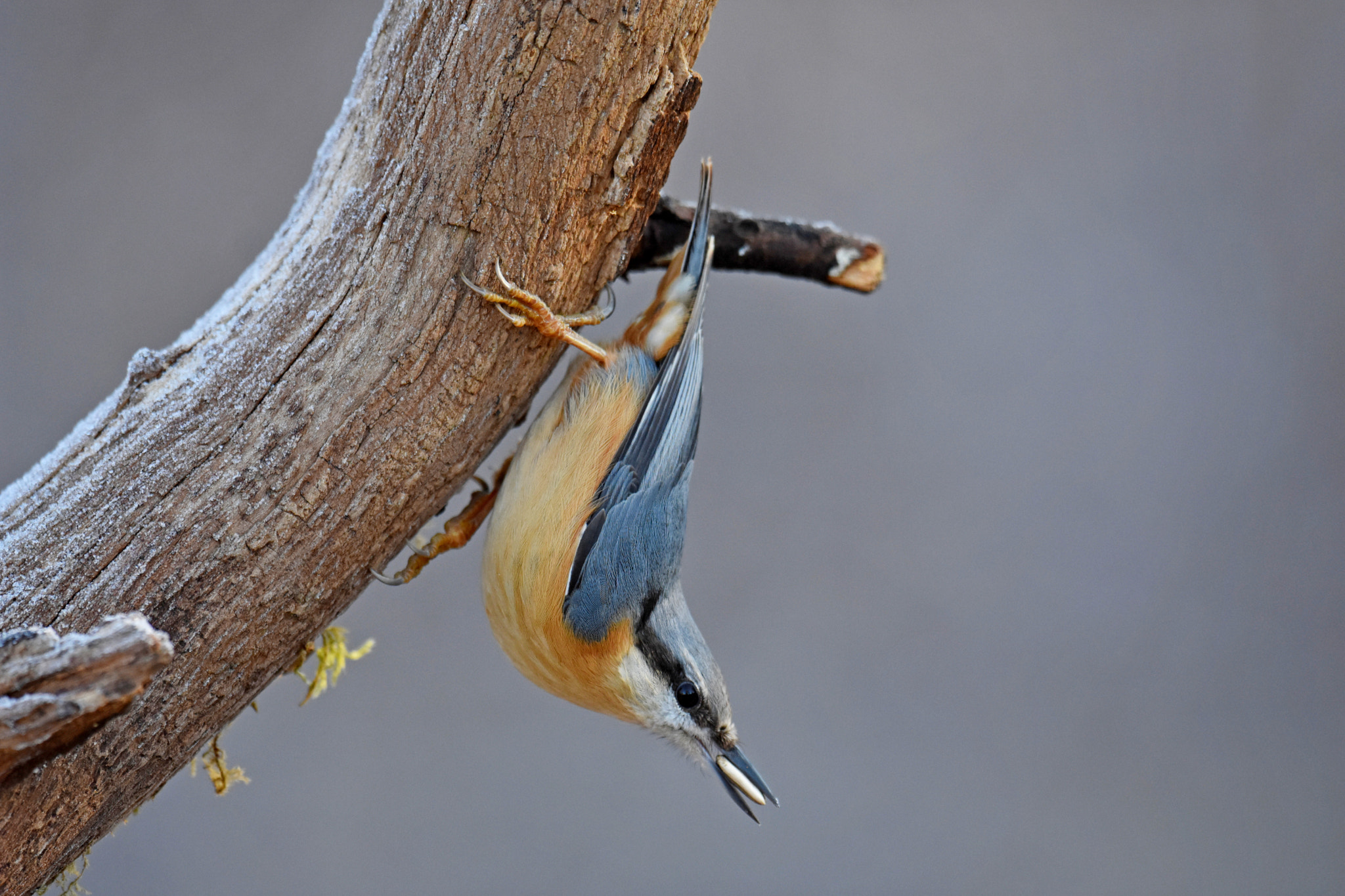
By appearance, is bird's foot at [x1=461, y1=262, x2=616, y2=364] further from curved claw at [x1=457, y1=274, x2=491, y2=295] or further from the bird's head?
the bird's head

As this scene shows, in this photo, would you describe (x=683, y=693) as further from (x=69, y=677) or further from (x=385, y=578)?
(x=69, y=677)

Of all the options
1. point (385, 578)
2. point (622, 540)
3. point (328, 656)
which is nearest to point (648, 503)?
point (622, 540)

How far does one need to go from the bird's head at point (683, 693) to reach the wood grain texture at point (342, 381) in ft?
1.22

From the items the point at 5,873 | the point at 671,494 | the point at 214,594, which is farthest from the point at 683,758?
the point at 5,873

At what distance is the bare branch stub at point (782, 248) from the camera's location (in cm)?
145

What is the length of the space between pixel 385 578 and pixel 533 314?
1.43ft

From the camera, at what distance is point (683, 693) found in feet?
4.49

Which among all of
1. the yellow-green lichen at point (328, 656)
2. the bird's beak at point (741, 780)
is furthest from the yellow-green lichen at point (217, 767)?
the bird's beak at point (741, 780)

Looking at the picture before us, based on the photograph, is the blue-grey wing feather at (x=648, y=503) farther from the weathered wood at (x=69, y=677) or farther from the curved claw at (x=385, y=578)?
the weathered wood at (x=69, y=677)

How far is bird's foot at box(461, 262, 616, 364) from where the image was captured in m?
1.13

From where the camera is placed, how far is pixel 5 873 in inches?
40.0

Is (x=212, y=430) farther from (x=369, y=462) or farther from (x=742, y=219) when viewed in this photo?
(x=742, y=219)

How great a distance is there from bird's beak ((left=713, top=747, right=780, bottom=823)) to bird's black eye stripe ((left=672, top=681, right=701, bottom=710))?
0.09 m

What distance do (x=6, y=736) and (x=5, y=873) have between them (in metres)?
0.35
